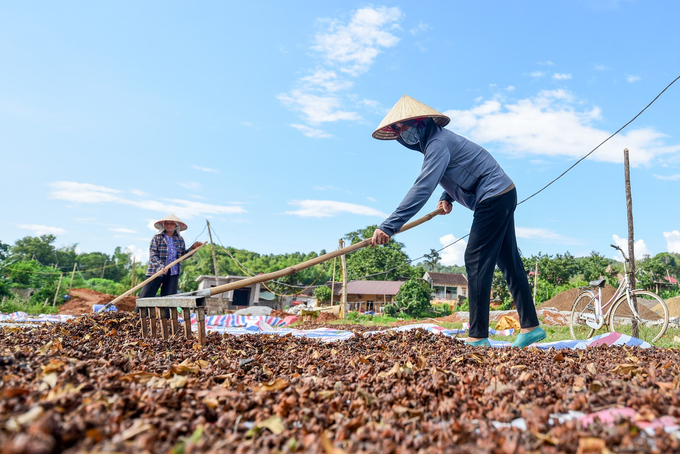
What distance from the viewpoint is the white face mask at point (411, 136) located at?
3.88 m

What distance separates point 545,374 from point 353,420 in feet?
4.11

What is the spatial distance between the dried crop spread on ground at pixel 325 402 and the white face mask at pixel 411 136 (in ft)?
6.23

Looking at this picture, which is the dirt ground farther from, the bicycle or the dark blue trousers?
the dark blue trousers

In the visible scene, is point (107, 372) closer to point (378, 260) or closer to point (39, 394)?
point (39, 394)

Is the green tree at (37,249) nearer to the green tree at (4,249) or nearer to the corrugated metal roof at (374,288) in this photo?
the green tree at (4,249)

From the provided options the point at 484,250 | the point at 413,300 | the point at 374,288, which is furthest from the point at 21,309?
the point at 374,288

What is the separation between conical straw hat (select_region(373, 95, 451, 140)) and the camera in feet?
12.4

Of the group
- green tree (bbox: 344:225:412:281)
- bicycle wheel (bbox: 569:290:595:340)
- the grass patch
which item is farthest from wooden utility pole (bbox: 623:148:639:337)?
green tree (bbox: 344:225:412:281)

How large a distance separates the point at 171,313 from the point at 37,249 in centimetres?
5734

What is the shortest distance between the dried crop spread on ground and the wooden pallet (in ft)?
1.76

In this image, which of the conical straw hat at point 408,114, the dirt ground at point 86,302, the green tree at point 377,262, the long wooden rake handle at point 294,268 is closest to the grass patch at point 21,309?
the dirt ground at point 86,302

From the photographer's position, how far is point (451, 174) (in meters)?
3.75

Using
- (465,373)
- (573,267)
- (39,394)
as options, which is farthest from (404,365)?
(573,267)

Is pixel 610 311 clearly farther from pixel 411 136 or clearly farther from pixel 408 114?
pixel 408 114
